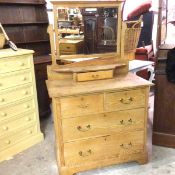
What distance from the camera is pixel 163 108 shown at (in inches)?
83.7

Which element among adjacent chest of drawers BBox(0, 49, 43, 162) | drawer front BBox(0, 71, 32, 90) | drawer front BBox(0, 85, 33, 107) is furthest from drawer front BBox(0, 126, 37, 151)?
drawer front BBox(0, 71, 32, 90)

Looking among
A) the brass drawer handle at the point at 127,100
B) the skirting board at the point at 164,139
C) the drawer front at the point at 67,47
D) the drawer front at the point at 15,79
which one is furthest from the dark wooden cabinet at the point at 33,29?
the skirting board at the point at 164,139

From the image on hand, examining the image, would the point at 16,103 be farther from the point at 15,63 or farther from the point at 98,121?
the point at 98,121

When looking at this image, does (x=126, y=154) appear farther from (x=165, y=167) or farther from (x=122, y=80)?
(x=122, y=80)

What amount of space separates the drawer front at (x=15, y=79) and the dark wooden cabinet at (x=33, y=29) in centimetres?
40

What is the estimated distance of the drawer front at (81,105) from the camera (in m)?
1.66

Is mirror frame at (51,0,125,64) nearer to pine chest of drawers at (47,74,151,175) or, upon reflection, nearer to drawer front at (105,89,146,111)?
pine chest of drawers at (47,74,151,175)

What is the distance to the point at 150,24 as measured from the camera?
3863mm

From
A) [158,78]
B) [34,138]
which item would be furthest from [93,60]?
[34,138]

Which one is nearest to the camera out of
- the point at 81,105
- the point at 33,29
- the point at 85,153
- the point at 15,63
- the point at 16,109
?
the point at 81,105

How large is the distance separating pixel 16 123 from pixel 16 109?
0.45 feet

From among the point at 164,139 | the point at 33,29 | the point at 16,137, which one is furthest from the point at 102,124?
the point at 33,29

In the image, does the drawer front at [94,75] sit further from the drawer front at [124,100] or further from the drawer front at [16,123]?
the drawer front at [16,123]

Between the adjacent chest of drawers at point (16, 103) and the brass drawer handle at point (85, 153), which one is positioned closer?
the brass drawer handle at point (85, 153)
